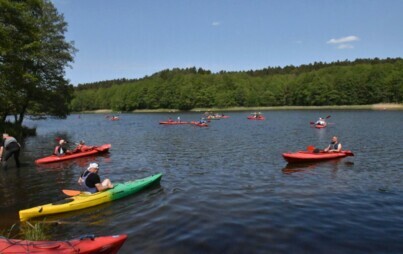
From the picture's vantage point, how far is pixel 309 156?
2072 cm

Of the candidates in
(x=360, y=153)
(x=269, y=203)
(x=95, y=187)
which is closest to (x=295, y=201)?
(x=269, y=203)

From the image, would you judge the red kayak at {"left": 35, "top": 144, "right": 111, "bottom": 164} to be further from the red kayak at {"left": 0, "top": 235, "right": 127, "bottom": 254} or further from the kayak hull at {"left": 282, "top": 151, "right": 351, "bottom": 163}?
the red kayak at {"left": 0, "top": 235, "right": 127, "bottom": 254}

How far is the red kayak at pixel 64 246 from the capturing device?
24.4 feet

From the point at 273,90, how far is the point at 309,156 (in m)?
117

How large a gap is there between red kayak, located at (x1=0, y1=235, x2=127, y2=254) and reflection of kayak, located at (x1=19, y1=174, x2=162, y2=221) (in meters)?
4.00

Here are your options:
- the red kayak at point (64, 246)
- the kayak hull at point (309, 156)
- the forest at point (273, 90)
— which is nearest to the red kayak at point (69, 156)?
the kayak hull at point (309, 156)

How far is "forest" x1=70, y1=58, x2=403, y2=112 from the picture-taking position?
114 m

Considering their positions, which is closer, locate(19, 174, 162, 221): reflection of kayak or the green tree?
locate(19, 174, 162, 221): reflection of kayak

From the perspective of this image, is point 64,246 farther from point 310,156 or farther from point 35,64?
point 35,64

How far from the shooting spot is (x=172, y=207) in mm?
12766

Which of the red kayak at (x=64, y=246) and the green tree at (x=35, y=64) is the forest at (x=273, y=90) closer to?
the green tree at (x=35, y=64)

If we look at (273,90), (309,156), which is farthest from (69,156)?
(273,90)

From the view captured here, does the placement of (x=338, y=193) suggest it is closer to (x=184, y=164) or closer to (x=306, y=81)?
(x=184, y=164)

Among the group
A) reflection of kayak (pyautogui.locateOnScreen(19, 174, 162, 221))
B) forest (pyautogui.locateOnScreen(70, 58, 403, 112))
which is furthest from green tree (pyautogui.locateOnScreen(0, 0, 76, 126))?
forest (pyautogui.locateOnScreen(70, 58, 403, 112))
